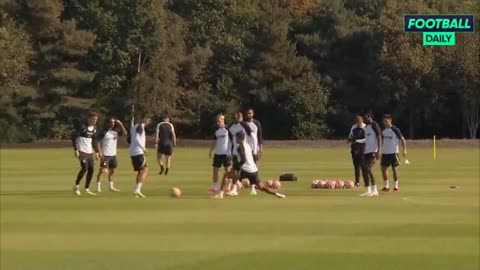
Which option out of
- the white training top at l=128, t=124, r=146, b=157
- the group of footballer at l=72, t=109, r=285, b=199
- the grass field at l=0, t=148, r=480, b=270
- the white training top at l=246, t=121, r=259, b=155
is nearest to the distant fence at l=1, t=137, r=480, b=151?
the grass field at l=0, t=148, r=480, b=270

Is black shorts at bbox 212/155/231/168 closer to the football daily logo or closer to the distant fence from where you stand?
the distant fence

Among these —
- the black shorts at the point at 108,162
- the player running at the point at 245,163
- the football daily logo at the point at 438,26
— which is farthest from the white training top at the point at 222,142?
the football daily logo at the point at 438,26

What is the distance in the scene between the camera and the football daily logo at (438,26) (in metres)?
76.2

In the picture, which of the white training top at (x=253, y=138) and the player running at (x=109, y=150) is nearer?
the white training top at (x=253, y=138)

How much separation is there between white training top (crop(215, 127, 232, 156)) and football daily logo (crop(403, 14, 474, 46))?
169 feet

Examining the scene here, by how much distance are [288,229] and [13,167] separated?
25592 mm

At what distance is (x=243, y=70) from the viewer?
8325cm

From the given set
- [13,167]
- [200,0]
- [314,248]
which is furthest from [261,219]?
[200,0]

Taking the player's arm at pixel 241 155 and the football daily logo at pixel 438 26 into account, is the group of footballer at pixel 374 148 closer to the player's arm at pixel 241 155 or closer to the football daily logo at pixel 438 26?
the player's arm at pixel 241 155

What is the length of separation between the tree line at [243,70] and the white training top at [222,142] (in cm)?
5297

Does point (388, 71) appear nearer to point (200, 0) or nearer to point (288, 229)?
point (200, 0)

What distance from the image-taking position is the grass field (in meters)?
13.4

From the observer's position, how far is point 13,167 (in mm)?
40688

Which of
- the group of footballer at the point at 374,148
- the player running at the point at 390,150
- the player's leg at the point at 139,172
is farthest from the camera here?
the player running at the point at 390,150
